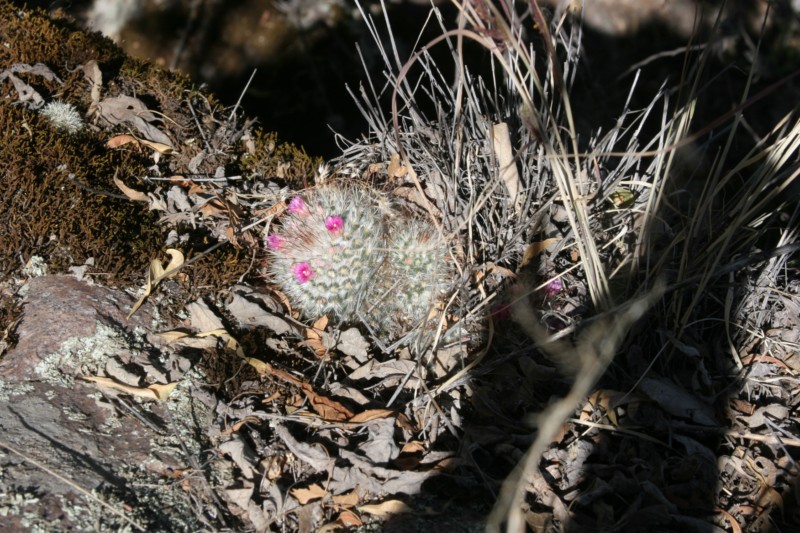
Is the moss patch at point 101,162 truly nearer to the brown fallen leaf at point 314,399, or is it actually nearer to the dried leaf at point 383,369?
the brown fallen leaf at point 314,399

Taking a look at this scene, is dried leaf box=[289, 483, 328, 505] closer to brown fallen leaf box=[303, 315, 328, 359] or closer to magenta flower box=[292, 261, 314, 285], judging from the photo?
brown fallen leaf box=[303, 315, 328, 359]

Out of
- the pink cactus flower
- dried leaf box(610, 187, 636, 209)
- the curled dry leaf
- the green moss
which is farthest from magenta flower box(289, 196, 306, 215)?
dried leaf box(610, 187, 636, 209)

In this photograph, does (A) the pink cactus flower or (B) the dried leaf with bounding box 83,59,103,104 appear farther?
(B) the dried leaf with bounding box 83,59,103,104

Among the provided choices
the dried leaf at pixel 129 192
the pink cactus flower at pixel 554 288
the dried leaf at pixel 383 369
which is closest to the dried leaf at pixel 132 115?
the dried leaf at pixel 129 192

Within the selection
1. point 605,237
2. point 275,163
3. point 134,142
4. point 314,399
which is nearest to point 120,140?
point 134,142

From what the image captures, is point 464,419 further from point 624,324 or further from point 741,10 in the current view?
point 741,10

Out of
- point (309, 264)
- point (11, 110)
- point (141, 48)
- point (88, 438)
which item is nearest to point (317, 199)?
point (309, 264)

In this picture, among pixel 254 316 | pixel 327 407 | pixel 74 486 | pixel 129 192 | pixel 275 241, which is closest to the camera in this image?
pixel 74 486

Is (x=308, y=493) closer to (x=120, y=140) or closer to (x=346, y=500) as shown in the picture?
(x=346, y=500)
